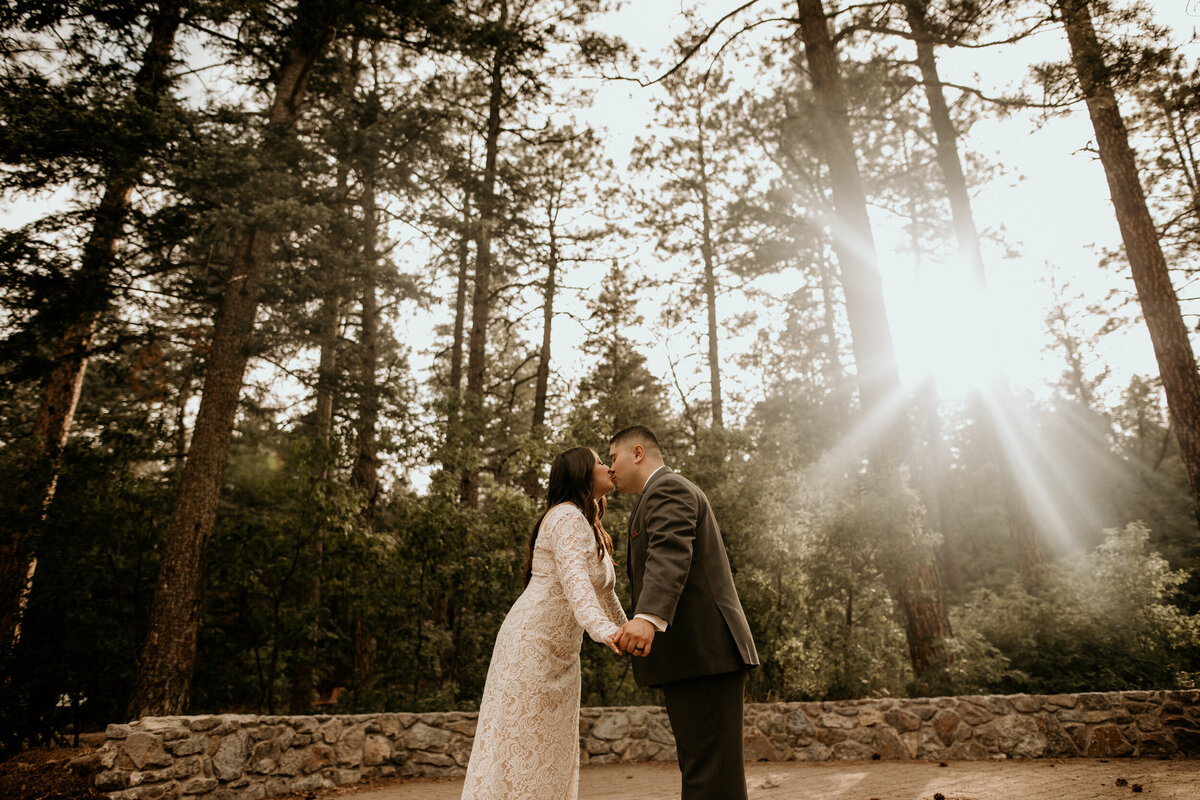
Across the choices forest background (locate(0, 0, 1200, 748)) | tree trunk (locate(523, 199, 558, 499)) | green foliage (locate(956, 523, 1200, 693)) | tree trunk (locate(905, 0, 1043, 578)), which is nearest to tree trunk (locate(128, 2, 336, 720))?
forest background (locate(0, 0, 1200, 748))

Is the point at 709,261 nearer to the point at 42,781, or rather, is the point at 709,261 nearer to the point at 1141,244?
the point at 1141,244

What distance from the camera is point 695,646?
103 inches

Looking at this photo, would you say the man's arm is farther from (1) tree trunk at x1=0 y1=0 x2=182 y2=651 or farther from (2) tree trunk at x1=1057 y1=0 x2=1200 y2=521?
(2) tree trunk at x1=1057 y1=0 x2=1200 y2=521

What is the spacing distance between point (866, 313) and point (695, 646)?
25.0ft

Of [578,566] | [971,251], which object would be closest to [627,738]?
[578,566]

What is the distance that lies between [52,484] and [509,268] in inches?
354

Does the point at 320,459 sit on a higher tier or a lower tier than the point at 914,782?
higher

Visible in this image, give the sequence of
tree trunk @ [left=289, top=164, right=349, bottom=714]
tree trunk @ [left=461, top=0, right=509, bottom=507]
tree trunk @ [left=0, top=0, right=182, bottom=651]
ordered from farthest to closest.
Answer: tree trunk @ [left=461, top=0, right=509, bottom=507] < tree trunk @ [left=289, top=164, right=349, bottom=714] < tree trunk @ [left=0, top=0, right=182, bottom=651]

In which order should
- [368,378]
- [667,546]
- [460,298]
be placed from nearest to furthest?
[667,546] < [368,378] < [460,298]

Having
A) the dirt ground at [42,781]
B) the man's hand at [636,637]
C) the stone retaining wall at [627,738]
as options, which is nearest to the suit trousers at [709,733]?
the man's hand at [636,637]

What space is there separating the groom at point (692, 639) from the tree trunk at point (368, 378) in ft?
21.4

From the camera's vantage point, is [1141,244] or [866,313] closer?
[1141,244]

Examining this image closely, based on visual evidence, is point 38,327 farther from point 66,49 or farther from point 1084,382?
point 1084,382

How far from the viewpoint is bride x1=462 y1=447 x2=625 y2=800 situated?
262 cm
